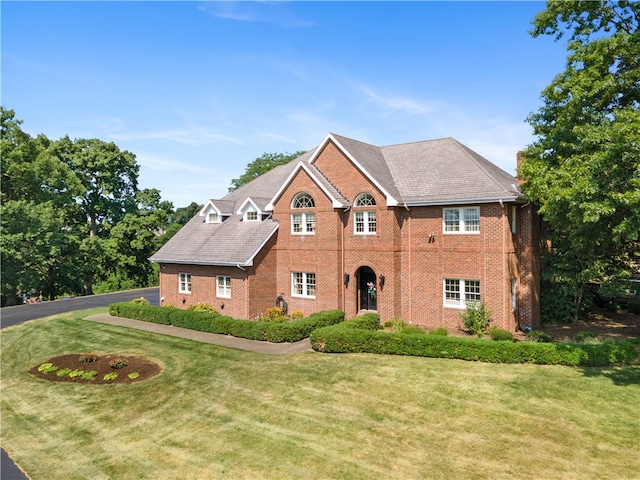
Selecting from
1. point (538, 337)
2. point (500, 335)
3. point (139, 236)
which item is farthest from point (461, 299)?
point (139, 236)

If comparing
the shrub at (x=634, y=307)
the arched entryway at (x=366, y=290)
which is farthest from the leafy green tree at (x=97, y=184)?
the shrub at (x=634, y=307)

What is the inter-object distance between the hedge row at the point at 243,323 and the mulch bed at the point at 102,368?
189 inches

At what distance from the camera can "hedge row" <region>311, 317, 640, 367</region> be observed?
1606cm

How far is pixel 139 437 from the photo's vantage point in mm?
12094

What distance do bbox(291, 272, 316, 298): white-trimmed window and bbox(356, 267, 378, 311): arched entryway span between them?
2.87 metres

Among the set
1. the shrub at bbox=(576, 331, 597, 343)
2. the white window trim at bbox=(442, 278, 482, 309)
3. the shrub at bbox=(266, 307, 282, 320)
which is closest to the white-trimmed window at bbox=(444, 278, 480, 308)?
the white window trim at bbox=(442, 278, 482, 309)

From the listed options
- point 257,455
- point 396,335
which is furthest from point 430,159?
point 257,455

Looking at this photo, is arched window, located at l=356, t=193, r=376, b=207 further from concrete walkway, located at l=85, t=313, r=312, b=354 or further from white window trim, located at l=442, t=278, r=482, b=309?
concrete walkway, located at l=85, t=313, r=312, b=354

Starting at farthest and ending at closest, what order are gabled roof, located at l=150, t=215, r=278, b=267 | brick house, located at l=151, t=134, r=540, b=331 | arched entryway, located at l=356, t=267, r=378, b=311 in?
gabled roof, located at l=150, t=215, r=278, b=267
arched entryway, located at l=356, t=267, r=378, b=311
brick house, located at l=151, t=134, r=540, b=331

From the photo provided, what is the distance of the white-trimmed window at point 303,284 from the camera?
2602cm

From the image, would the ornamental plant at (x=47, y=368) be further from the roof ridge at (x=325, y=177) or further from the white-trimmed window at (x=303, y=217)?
the roof ridge at (x=325, y=177)

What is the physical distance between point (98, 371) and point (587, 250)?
24.8 meters

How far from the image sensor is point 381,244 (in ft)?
78.5

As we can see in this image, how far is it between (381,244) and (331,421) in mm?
12993
